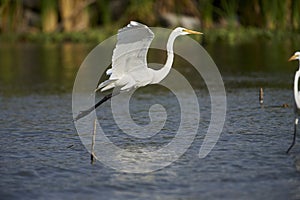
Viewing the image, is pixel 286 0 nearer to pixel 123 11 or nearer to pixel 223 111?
pixel 123 11

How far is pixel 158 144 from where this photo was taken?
9.45 m

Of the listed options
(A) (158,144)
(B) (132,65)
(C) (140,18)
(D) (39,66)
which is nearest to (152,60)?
(D) (39,66)

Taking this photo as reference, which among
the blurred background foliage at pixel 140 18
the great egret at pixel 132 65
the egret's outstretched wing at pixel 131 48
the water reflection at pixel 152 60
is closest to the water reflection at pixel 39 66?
the water reflection at pixel 152 60

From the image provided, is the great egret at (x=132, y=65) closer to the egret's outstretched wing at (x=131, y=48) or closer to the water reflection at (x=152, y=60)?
the egret's outstretched wing at (x=131, y=48)

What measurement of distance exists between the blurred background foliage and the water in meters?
13.6

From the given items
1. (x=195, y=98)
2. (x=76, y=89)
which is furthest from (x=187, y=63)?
(x=195, y=98)

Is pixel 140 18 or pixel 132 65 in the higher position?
pixel 140 18

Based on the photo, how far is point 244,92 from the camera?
573 inches

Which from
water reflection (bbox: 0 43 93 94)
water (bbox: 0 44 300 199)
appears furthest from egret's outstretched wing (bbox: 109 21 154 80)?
water reflection (bbox: 0 43 93 94)

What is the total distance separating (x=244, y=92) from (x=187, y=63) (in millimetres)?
7340

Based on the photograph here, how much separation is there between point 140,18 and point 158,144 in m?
23.6

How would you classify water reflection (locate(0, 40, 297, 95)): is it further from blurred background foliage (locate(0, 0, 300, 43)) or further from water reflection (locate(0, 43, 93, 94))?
blurred background foliage (locate(0, 0, 300, 43))

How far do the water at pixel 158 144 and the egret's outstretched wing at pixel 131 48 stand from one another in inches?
39.1

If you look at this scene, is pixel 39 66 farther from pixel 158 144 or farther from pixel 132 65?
pixel 158 144
